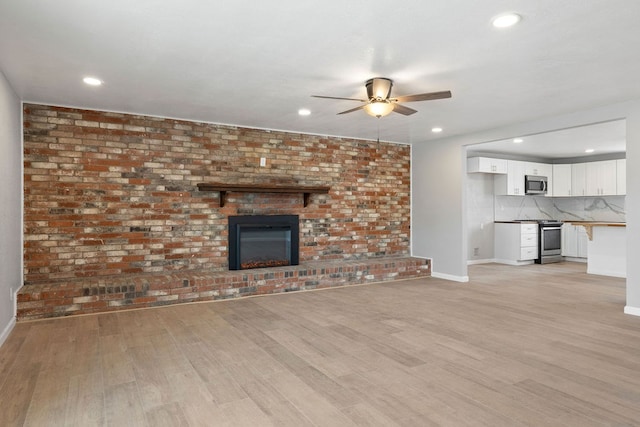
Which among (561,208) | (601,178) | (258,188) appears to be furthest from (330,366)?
(561,208)

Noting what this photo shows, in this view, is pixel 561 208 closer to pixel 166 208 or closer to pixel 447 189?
pixel 447 189

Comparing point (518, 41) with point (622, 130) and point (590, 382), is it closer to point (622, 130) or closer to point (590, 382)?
point (590, 382)

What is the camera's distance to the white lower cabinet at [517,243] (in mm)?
8211

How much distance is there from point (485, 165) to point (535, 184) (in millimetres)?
1546

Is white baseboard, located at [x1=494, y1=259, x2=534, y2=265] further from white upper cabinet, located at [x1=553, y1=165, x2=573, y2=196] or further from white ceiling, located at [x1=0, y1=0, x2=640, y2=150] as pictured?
white ceiling, located at [x1=0, y1=0, x2=640, y2=150]

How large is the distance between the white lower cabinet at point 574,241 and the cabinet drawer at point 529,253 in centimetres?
90

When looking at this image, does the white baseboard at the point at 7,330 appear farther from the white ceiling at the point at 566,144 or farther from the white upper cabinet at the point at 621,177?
→ the white upper cabinet at the point at 621,177

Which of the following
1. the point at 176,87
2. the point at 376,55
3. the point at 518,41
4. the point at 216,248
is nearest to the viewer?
the point at 518,41

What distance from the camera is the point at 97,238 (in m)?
4.84

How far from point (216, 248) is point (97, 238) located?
4.65ft

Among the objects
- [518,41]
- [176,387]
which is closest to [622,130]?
[518,41]

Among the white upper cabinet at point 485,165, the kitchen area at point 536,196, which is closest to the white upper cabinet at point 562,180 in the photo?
the kitchen area at point 536,196

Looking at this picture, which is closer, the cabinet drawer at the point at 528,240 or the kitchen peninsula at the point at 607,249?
the kitchen peninsula at the point at 607,249

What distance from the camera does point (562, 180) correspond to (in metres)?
9.14
